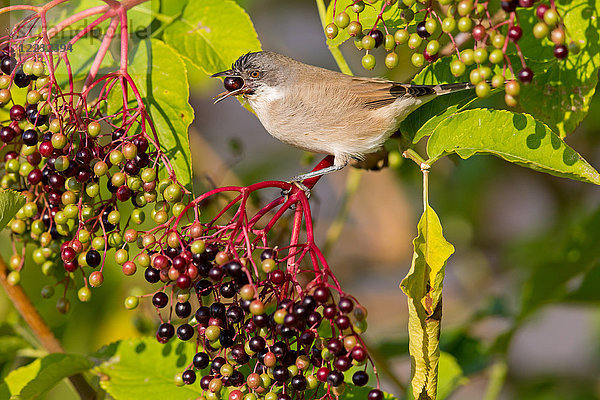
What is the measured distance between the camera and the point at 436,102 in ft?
8.08

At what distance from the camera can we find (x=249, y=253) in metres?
1.85

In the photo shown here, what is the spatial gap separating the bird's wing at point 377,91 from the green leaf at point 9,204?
1482 millimetres

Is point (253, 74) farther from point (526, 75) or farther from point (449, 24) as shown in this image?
point (526, 75)

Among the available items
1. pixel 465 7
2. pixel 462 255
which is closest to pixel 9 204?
pixel 465 7

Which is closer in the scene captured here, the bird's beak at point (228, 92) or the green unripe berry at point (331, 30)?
the green unripe berry at point (331, 30)

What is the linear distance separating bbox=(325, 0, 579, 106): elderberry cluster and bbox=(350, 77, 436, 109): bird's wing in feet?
1.32

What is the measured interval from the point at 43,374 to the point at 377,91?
177 cm

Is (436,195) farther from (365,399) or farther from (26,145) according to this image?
(26,145)

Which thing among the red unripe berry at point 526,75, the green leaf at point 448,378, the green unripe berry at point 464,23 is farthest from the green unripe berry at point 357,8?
the green leaf at point 448,378

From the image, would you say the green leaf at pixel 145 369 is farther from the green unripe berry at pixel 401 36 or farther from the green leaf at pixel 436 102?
the green unripe berry at pixel 401 36

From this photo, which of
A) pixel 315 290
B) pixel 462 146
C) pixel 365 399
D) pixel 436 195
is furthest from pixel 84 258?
pixel 436 195

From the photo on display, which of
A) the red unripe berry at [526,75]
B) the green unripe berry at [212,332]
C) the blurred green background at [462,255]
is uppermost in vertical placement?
the red unripe berry at [526,75]

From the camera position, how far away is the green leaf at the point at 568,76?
2.06 m

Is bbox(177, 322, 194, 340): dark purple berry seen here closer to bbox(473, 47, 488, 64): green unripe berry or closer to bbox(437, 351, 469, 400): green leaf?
bbox(473, 47, 488, 64): green unripe berry
